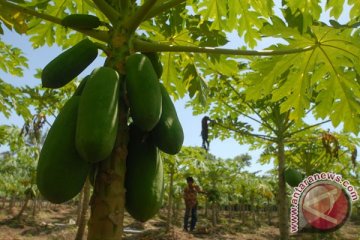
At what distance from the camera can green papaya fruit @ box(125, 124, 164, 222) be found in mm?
1501

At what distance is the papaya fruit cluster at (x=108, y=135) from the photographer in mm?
1390

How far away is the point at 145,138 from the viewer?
1618mm

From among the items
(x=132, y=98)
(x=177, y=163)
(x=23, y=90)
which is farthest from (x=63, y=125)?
(x=177, y=163)

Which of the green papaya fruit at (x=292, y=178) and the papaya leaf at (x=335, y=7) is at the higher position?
the papaya leaf at (x=335, y=7)

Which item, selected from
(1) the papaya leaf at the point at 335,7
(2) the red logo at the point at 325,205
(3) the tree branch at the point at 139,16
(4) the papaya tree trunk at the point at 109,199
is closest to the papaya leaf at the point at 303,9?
(1) the papaya leaf at the point at 335,7

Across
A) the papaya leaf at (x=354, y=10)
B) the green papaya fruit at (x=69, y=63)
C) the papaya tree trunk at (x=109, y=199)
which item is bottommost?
the papaya tree trunk at (x=109, y=199)

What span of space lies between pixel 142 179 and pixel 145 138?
0.18m

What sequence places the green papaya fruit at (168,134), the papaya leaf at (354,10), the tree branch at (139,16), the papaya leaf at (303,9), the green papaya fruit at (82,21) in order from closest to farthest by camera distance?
the green papaya fruit at (168,134), the tree branch at (139,16), the green papaya fruit at (82,21), the papaya leaf at (303,9), the papaya leaf at (354,10)

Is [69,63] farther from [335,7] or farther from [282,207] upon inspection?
[282,207]

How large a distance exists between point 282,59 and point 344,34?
463 mm

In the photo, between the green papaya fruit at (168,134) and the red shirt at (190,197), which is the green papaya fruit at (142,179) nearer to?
the green papaya fruit at (168,134)

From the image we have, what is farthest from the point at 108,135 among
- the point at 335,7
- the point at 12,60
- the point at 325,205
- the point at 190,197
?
the point at 190,197

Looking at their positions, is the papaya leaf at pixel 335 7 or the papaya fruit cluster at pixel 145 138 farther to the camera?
the papaya leaf at pixel 335 7

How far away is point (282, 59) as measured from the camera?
2986mm
